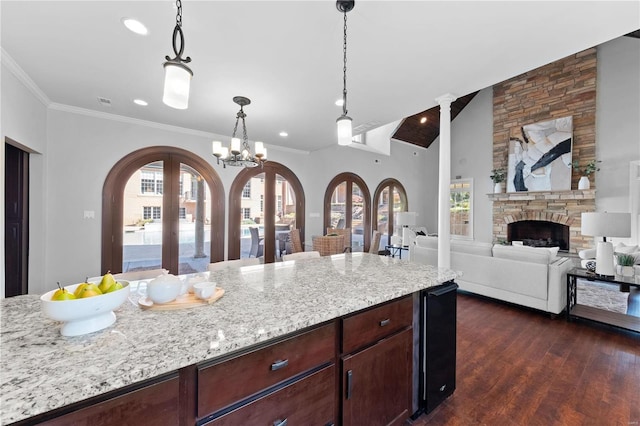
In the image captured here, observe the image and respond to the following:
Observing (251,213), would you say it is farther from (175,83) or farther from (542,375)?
(542,375)

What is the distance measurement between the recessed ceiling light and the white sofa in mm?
4405

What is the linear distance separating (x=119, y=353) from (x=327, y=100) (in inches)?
124

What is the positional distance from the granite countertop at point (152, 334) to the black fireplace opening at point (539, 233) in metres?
6.83

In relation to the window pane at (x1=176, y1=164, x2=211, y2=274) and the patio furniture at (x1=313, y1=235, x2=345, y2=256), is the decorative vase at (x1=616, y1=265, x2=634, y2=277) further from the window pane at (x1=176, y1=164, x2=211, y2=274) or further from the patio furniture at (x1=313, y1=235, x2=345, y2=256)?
the window pane at (x1=176, y1=164, x2=211, y2=274)

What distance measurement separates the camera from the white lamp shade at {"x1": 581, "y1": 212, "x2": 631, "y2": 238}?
3152mm

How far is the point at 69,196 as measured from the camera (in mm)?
3703

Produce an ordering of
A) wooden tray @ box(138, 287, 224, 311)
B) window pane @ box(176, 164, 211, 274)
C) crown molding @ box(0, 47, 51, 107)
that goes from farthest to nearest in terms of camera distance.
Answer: window pane @ box(176, 164, 211, 274) → crown molding @ box(0, 47, 51, 107) → wooden tray @ box(138, 287, 224, 311)

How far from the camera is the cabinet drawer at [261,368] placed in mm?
929

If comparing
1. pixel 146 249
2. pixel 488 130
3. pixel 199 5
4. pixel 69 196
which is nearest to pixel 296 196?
pixel 146 249

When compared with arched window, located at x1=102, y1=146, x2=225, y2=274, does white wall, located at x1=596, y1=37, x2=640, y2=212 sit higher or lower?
higher

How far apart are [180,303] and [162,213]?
3.74 m

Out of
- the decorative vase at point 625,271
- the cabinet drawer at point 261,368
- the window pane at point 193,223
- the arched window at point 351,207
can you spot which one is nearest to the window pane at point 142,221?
the window pane at point 193,223

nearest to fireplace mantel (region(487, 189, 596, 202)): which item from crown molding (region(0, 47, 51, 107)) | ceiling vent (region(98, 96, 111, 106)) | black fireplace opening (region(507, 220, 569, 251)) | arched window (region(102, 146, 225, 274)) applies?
black fireplace opening (region(507, 220, 569, 251))

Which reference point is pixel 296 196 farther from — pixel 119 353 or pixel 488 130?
pixel 488 130
